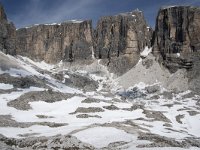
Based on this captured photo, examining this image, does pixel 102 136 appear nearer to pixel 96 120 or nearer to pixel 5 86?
pixel 96 120

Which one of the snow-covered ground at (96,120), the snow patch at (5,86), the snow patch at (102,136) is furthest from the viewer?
the snow patch at (5,86)

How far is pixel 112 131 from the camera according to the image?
233 feet

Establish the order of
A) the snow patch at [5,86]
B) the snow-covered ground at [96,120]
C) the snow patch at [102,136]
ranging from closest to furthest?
the snow patch at [102,136] → the snow-covered ground at [96,120] → the snow patch at [5,86]

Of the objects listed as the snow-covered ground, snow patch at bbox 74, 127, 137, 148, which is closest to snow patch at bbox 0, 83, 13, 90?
the snow-covered ground

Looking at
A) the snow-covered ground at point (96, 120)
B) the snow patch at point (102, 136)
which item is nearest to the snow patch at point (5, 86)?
the snow-covered ground at point (96, 120)

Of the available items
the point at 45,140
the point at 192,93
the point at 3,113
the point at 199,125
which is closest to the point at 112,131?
the point at 45,140

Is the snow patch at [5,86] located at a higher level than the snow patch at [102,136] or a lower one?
higher

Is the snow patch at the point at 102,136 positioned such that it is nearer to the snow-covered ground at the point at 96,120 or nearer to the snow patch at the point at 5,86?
the snow-covered ground at the point at 96,120

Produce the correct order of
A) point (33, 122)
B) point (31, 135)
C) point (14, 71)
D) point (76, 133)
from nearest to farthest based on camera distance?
1. point (76, 133)
2. point (31, 135)
3. point (33, 122)
4. point (14, 71)

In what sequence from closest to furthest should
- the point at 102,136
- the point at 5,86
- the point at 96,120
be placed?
1. the point at 102,136
2. the point at 96,120
3. the point at 5,86

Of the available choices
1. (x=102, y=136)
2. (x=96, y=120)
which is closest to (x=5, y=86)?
(x=96, y=120)

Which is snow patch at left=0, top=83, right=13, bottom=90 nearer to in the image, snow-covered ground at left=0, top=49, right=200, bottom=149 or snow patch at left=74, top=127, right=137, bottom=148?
snow-covered ground at left=0, top=49, right=200, bottom=149

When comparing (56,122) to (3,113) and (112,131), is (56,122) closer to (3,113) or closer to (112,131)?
(3,113)

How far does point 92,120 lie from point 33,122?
45.4 feet
